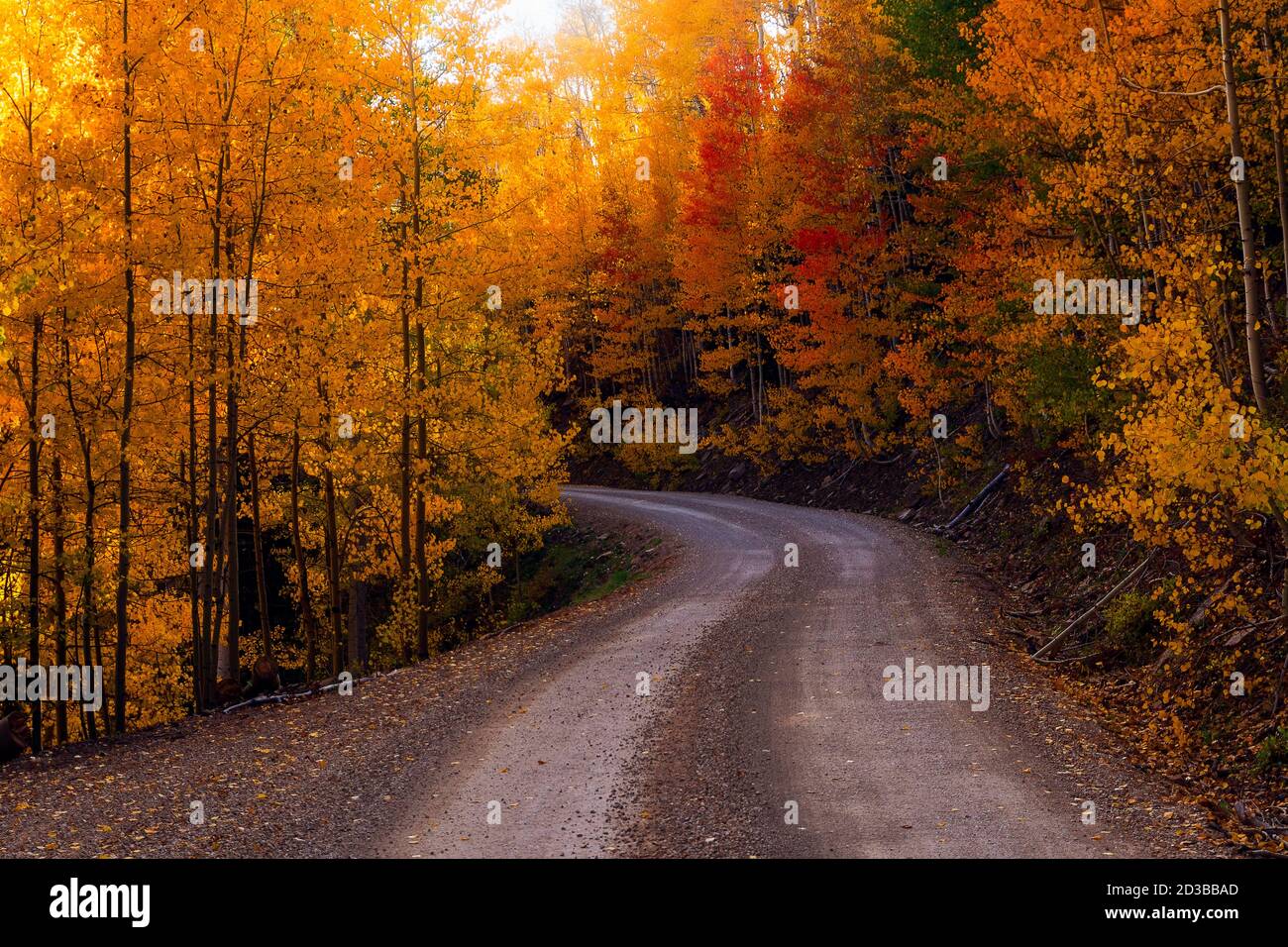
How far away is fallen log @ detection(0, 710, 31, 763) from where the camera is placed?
474 inches

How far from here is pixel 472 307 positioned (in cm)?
2067

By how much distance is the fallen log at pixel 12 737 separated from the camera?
474 inches

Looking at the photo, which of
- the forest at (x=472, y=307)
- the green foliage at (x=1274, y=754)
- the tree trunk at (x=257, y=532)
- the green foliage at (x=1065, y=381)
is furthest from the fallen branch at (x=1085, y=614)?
the tree trunk at (x=257, y=532)

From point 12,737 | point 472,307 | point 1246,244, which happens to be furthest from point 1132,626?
point 12,737

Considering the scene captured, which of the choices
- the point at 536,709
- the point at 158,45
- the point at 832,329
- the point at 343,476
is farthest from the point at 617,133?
the point at 536,709

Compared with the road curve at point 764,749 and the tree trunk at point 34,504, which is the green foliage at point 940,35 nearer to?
the road curve at point 764,749

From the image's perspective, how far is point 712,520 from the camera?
29.0 meters

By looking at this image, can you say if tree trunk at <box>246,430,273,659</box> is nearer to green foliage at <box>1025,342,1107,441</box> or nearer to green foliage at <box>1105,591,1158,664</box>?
green foliage at <box>1105,591,1158,664</box>

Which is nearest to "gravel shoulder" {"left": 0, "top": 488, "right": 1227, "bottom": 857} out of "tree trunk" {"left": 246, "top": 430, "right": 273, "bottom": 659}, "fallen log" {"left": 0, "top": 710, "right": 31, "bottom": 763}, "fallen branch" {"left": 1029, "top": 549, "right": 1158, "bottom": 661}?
"fallen log" {"left": 0, "top": 710, "right": 31, "bottom": 763}

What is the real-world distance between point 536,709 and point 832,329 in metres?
18.3

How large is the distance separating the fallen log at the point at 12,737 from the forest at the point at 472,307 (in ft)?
5.82

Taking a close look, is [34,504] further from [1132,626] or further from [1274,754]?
[1274,754]

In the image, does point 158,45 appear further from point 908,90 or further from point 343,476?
point 908,90
